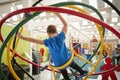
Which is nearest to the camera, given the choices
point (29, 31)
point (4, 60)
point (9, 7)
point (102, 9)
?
point (4, 60)

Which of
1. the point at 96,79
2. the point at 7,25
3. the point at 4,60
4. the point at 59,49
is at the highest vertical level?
the point at 7,25

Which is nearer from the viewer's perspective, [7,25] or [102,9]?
[7,25]

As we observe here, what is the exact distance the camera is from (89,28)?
13586 millimetres

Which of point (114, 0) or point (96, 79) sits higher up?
point (114, 0)

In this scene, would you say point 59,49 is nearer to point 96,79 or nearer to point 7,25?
point 7,25

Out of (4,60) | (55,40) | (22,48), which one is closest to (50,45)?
(55,40)

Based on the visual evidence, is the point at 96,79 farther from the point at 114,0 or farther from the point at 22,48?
the point at 114,0

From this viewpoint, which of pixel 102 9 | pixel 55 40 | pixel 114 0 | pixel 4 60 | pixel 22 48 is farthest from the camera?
pixel 102 9

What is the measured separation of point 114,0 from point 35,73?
3.45 metres

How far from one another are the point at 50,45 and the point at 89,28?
11666mm

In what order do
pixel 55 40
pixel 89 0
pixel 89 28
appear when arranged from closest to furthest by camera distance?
pixel 55 40, pixel 89 0, pixel 89 28

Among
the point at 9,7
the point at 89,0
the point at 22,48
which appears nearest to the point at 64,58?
the point at 22,48

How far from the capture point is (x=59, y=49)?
216 centimetres

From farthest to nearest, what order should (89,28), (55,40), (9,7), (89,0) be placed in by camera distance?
(89,28) → (9,7) → (89,0) → (55,40)
